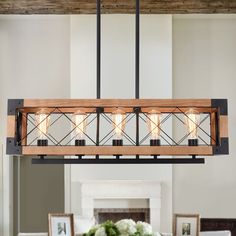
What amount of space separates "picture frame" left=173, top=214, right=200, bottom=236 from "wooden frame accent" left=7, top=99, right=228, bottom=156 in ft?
2.35

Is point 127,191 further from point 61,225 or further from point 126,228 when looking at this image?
point 126,228

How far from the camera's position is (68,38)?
308 inches

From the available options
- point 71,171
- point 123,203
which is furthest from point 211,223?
point 71,171

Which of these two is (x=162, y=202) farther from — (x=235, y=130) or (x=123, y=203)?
(x=235, y=130)

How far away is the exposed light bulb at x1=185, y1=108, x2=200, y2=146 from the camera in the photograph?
3883mm

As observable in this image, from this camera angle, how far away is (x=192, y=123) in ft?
12.9

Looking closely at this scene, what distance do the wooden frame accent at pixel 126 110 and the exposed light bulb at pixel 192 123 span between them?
1.4 inches

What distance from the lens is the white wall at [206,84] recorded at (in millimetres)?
7629

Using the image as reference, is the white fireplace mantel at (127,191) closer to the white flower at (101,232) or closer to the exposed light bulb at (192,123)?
the white flower at (101,232)

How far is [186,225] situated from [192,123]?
0.92 m

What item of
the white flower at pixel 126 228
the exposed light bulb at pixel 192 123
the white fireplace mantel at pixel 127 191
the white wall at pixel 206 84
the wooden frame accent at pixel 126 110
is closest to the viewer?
the wooden frame accent at pixel 126 110

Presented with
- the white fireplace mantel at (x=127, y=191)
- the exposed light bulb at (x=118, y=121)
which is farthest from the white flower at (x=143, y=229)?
the white fireplace mantel at (x=127, y=191)

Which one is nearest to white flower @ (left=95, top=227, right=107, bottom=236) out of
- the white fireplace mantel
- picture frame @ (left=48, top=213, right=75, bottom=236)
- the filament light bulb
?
picture frame @ (left=48, top=213, right=75, bottom=236)

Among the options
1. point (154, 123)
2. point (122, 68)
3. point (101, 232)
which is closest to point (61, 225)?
point (101, 232)
